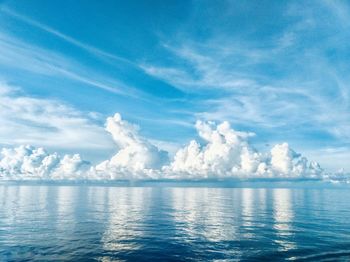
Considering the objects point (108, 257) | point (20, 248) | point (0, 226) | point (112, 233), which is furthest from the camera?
point (0, 226)

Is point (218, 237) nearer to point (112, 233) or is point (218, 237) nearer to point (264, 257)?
point (264, 257)

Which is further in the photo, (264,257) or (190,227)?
(190,227)

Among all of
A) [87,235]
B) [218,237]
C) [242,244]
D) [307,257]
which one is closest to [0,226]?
[87,235]

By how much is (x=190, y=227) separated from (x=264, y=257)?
132 ft

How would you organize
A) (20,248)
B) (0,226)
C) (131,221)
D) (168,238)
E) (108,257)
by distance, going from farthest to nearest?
(131,221) → (0,226) → (168,238) → (20,248) → (108,257)

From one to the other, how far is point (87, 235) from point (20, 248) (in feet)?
62.7

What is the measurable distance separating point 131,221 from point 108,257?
5053 centimetres

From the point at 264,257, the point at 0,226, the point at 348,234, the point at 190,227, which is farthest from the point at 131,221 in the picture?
the point at 348,234

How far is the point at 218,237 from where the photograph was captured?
86125 mm

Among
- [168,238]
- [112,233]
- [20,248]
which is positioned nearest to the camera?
[20,248]

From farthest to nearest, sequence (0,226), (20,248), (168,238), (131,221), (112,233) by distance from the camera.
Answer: (131,221) → (0,226) → (112,233) → (168,238) → (20,248)

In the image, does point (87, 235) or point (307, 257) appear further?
point (87, 235)

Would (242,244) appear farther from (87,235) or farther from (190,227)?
(87,235)

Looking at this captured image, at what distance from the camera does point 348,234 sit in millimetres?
92562
